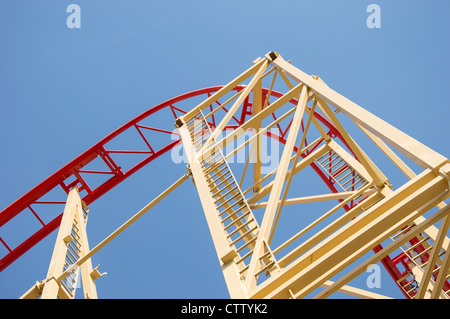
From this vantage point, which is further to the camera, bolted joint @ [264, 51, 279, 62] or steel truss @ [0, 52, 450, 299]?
bolted joint @ [264, 51, 279, 62]

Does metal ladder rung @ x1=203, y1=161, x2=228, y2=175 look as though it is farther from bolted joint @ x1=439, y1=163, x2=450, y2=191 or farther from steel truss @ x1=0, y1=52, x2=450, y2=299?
bolted joint @ x1=439, y1=163, x2=450, y2=191

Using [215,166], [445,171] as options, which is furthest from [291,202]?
[445,171]

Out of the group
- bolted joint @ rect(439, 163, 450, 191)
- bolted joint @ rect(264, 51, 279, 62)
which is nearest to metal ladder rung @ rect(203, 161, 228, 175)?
bolted joint @ rect(264, 51, 279, 62)

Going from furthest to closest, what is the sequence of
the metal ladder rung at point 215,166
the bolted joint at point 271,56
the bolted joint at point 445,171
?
the bolted joint at point 271,56 → the metal ladder rung at point 215,166 → the bolted joint at point 445,171

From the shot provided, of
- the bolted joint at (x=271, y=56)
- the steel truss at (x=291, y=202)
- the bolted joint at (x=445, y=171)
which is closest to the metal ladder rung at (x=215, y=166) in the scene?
the steel truss at (x=291, y=202)

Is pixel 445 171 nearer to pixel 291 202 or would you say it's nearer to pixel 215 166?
pixel 215 166

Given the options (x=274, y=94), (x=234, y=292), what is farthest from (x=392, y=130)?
(x=274, y=94)

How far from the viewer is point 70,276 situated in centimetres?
823

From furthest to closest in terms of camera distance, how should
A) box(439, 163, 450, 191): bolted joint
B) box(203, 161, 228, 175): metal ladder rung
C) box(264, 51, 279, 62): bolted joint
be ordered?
box(264, 51, 279, 62): bolted joint, box(203, 161, 228, 175): metal ladder rung, box(439, 163, 450, 191): bolted joint

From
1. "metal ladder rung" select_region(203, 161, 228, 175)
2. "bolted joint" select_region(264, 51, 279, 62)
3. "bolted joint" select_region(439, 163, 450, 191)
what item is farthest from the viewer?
"bolted joint" select_region(264, 51, 279, 62)

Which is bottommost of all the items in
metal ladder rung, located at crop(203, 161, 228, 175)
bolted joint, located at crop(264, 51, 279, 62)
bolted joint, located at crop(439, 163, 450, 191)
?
bolted joint, located at crop(439, 163, 450, 191)

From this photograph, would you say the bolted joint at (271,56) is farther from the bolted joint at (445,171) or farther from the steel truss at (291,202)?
the bolted joint at (445,171)

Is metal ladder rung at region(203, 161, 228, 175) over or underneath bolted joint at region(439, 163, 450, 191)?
over
